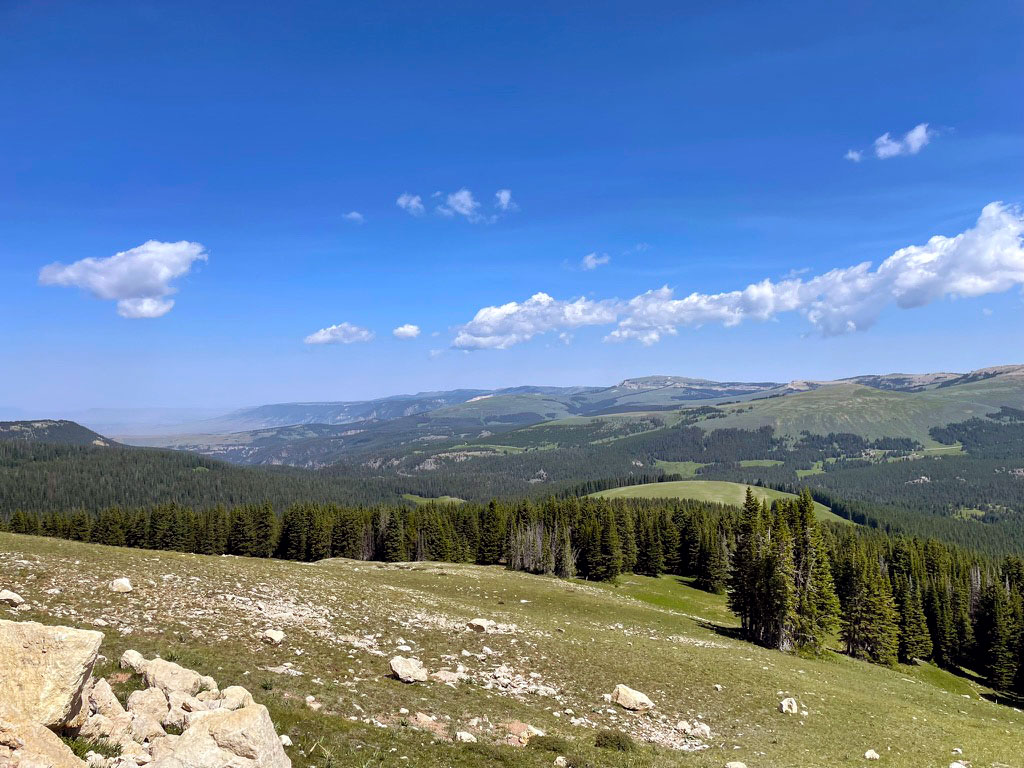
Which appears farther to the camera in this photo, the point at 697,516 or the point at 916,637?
the point at 697,516

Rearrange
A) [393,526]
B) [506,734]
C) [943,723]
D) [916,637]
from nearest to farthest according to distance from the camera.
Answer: [506,734] → [943,723] → [916,637] → [393,526]

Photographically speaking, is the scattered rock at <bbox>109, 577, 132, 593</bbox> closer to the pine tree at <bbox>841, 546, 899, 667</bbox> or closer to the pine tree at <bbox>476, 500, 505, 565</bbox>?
the pine tree at <bbox>841, 546, 899, 667</bbox>

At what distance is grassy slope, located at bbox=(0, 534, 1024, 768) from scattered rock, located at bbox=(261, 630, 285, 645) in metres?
0.43

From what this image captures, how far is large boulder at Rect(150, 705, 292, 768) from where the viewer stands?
10.5 m

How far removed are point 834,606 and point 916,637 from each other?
1374 inches

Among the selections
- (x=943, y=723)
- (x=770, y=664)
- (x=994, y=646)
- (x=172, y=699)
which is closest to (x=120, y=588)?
(x=172, y=699)

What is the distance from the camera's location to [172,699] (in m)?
14.3

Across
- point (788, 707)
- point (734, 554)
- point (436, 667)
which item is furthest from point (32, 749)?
point (734, 554)

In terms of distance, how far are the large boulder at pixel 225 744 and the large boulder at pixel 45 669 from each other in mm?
2282

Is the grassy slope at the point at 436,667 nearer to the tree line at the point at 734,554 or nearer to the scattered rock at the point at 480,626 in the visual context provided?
the scattered rock at the point at 480,626

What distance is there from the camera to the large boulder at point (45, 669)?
10.3 metres

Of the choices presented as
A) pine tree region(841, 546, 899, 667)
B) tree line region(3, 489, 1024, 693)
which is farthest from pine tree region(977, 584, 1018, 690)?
pine tree region(841, 546, 899, 667)

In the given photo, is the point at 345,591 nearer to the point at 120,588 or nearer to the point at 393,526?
the point at 120,588

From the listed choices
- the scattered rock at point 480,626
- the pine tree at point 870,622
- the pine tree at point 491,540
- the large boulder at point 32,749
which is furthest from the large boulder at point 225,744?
the pine tree at point 491,540
